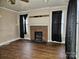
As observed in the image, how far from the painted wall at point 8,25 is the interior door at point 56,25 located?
3.05 metres

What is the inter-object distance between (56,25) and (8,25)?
329 cm

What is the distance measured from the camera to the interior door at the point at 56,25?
5.71m

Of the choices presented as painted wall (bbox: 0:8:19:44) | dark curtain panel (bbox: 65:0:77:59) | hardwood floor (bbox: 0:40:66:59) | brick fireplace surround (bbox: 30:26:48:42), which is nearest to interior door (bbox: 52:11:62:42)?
brick fireplace surround (bbox: 30:26:48:42)

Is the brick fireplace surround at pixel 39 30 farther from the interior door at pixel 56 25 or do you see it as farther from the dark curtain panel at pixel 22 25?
the dark curtain panel at pixel 22 25

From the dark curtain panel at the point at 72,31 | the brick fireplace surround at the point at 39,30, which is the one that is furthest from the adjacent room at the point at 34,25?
the dark curtain panel at the point at 72,31

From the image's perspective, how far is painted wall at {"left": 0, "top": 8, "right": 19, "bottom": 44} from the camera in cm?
552

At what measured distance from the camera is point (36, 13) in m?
6.57

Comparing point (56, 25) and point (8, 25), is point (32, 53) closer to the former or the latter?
point (56, 25)

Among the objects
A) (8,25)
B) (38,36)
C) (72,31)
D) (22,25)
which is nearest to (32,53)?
(38,36)

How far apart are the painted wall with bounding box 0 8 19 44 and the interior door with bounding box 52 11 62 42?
10.0 feet

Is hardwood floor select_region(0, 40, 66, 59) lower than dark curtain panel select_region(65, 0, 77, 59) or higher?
lower

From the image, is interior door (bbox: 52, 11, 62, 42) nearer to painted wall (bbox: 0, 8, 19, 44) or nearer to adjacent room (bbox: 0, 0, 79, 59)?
adjacent room (bbox: 0, 0, 79, 59)

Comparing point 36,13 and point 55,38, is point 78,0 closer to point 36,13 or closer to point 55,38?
point 55,38

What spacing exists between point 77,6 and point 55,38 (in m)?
5.37
